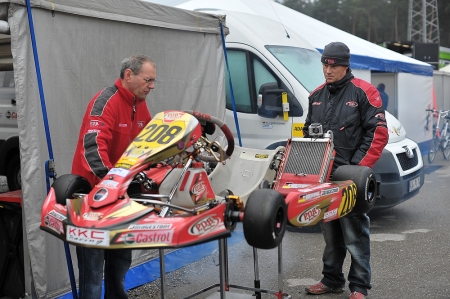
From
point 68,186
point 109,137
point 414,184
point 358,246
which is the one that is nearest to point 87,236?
point 68,186

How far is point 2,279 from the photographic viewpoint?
192 inches

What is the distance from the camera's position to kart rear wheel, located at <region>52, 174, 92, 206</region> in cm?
362

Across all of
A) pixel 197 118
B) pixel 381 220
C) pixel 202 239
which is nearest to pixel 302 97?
pixel 381 220

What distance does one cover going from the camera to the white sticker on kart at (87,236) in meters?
3.14

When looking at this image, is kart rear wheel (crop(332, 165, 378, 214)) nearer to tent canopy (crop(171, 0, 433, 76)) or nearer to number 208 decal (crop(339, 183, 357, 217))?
number 208 decal (crop(339, 183, 357, 217))

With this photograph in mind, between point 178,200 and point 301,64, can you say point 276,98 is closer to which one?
point 301,64

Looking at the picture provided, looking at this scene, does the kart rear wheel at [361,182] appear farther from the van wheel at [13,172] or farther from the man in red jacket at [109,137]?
the van wheel at [13,172]

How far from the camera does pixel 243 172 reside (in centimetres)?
469

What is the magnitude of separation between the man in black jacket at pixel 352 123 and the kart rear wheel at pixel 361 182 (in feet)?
1.39

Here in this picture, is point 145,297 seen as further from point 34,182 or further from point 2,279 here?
point 34,182

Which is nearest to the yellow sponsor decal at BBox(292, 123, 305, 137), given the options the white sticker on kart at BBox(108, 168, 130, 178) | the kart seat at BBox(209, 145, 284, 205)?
the kart seat at BBox(209, 145, 284, 205)

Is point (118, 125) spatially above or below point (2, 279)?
above

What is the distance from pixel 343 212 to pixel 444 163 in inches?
475

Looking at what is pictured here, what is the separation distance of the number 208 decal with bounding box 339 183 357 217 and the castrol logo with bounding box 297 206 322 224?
251 millimetres
